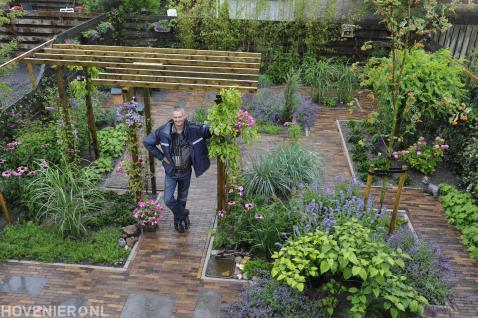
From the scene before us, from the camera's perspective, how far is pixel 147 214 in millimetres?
6512

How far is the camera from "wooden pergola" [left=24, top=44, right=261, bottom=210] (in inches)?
236

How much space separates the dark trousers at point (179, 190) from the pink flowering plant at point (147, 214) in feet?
0.92

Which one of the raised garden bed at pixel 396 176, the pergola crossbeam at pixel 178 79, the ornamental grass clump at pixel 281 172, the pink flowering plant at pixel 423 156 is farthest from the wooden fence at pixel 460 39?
the pergola crossbeam at pixel 178 79

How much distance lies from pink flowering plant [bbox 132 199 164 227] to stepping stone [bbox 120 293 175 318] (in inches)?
48.2

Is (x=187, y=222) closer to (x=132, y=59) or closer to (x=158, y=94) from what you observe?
A: (x=132, y=59)

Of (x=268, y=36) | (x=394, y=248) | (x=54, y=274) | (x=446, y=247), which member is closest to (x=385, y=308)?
(x=394, y=248)

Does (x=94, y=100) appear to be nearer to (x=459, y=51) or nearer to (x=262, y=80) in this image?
(x=262, y=80)

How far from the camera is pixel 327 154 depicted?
8.73m

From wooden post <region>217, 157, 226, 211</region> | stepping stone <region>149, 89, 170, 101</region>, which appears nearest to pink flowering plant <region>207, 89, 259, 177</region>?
wooden post <region>217, 157, 226, 211</region>

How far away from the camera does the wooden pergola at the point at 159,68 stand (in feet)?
19.6

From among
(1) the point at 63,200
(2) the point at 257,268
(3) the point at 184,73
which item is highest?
(3) the point at 184,73

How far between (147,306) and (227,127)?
2.40 m

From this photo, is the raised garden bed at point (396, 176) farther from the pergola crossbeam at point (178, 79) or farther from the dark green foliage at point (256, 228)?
the pergola crossbeam at point (178, 79)

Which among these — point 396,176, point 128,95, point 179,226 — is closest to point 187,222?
point 179,226
